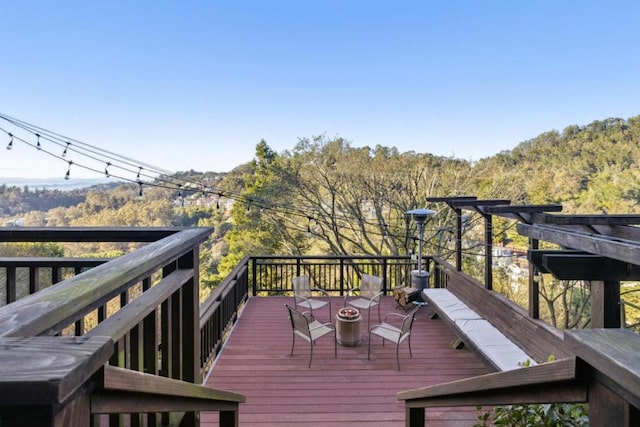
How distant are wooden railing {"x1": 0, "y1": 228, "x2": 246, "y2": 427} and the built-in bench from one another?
269 cm

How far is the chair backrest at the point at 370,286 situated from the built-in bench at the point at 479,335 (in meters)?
0.79

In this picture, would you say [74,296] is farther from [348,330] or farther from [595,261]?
[348,330]

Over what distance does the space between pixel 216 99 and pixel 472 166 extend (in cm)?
1335

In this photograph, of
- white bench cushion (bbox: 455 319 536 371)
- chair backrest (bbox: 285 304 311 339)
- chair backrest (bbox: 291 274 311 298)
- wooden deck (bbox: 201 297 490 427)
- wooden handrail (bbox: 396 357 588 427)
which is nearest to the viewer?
wooden handrail (bbox: 396 357 588 427)

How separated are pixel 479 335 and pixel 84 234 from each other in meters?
4.03

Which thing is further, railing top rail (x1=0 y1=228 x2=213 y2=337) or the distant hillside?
the distant hillside

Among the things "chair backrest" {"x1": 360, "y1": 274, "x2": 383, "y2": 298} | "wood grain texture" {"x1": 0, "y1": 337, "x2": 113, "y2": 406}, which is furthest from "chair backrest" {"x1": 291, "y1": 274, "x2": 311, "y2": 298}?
"wood grain texture" {"x1": 0, "y1": 337, "x2": 113, "y2": 406}

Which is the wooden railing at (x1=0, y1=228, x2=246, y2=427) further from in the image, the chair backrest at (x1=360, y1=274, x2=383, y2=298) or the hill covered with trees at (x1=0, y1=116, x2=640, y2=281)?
the hill covered with trees at (x1=0, y1=116, x2=640, y2=281)

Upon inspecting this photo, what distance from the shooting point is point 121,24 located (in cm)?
1280

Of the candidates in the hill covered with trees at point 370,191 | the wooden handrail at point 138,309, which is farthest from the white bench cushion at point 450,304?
the hill covered with trees at point 370,191

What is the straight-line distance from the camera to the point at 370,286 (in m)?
5.91

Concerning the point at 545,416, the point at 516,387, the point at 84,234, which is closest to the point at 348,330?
the point at 545,416

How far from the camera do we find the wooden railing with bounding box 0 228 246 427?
1.25 feet

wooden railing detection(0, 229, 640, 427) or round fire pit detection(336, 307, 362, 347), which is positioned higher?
wooden railing detection(0, 229, 640, 427)
